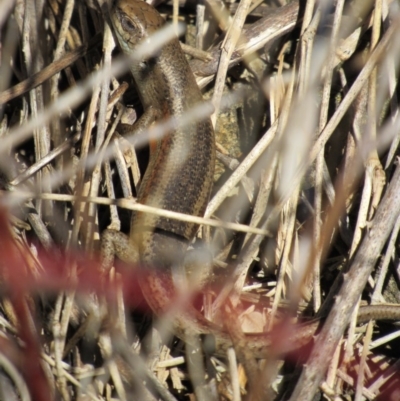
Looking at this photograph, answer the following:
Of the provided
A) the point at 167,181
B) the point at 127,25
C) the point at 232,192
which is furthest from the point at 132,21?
the point at 232,192

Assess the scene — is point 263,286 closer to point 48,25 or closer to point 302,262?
point 302,262

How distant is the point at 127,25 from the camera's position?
118 inches

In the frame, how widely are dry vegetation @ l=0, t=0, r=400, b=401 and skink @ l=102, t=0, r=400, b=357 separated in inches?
3.7

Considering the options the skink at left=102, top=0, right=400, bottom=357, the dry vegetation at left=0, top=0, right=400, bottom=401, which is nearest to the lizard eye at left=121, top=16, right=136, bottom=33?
the skink at left=102, top=0, right=400, bottom=357

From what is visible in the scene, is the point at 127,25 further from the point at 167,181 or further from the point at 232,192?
Result: the point at 232,192

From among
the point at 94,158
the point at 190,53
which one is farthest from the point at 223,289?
the point at 190,53

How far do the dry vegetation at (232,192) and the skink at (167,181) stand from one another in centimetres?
9

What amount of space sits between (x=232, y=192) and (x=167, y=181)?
419mm

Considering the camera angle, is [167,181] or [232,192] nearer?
[167,181]

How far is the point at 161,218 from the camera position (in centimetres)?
279

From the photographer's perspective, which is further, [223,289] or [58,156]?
[58,156]

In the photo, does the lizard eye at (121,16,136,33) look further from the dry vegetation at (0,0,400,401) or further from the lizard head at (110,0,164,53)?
the dry vegetation at (0,0,400,401)

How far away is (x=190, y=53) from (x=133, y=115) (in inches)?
19.9

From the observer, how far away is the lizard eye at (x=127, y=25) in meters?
2.98
